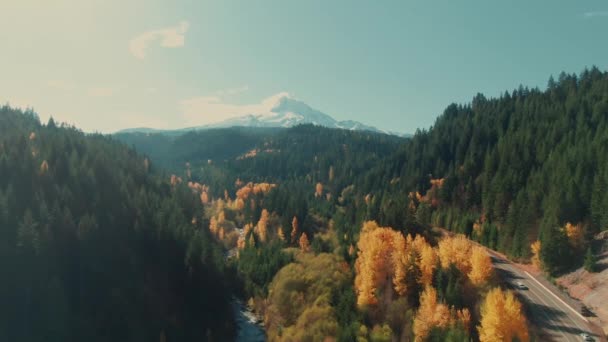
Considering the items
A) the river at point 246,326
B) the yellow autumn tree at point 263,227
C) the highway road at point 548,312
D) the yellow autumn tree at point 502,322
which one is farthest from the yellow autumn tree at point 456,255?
the yellow autumn tree at point 263,227

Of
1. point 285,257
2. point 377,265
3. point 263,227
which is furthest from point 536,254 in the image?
point 263,227

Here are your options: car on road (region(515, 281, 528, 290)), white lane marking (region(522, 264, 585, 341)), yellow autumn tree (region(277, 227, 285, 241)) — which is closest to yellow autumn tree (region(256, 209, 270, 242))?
yellow autumn tree (region(277, 227, 285, 241))

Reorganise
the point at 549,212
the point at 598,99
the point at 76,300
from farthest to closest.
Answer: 1. the point at 598,99
2. the point at 549,212
3. the point at 76,300

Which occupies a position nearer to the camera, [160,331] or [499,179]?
[160,331]

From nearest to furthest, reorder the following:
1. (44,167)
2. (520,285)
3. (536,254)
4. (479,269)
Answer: (479,269) < (520,285) < (536,254) < (44,167)

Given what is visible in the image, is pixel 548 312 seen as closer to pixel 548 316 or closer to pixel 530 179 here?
pixel 548 316

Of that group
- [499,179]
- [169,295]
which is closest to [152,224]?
[169,295]

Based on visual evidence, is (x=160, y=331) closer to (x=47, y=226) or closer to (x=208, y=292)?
(x=208, y=292)

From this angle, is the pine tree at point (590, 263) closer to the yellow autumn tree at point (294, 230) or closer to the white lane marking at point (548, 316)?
the white lane marking at point (548, 316)
